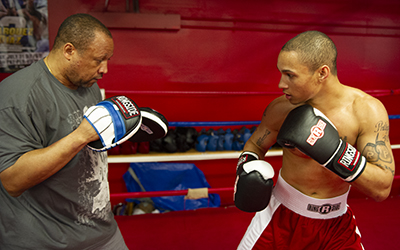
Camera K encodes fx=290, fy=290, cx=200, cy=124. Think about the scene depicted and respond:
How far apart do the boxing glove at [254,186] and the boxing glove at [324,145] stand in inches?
8.1

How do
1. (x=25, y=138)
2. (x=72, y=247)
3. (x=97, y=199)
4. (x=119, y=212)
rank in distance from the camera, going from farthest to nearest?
(x=119, y=212) → (x=97, y=199) → (x=72, y=247) → (x=25, y=138)

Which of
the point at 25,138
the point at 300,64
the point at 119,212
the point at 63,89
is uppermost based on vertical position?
the point at 300,64

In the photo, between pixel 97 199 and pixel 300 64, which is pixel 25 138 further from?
pixel 300 64

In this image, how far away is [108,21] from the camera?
2719 mm

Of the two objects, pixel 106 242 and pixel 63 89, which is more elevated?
pixel 63 89

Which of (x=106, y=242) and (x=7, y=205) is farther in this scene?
(x=106, y=242)

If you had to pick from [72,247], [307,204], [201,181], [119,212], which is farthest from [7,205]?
[201,181]

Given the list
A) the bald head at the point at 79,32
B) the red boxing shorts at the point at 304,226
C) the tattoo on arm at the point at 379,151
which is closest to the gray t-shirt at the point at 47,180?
the bald head at the point at 79,32

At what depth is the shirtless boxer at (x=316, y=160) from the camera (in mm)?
1214

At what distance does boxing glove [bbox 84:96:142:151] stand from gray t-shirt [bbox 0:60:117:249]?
17 cm

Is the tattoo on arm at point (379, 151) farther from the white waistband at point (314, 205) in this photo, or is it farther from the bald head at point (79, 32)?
the bald head at point (79, 32)

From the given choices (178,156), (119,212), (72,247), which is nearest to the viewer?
(72,247)

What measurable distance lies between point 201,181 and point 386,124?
6.73 feet

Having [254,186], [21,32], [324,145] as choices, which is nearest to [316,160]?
[324,145]
